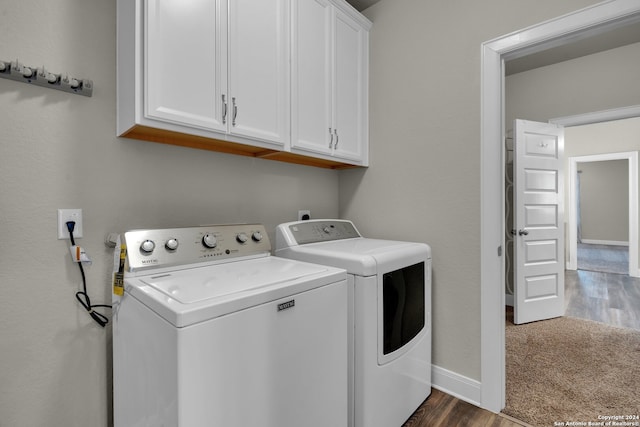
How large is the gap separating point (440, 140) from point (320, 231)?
0.95 metres

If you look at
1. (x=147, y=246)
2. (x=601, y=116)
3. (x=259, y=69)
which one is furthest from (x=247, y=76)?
(x=601, y=116)

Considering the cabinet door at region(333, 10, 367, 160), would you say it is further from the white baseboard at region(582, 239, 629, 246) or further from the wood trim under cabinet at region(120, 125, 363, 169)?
the white baseboard at region(582, 239, 629, 246)

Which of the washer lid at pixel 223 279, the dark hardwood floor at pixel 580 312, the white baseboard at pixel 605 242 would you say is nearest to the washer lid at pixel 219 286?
the washer lid at pixel 223 279

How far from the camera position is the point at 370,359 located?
4.45ft

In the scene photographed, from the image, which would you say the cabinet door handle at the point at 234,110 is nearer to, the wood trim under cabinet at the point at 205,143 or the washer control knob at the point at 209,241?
the wood trim under cabinet at the point at 205,143

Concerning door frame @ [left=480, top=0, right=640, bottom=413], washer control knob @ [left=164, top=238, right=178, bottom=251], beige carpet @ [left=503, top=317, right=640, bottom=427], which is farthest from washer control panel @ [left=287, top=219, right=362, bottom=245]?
beige carpet @ [left=503, top=317, right=640, bottom=427]

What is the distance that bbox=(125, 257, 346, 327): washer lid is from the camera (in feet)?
2.73

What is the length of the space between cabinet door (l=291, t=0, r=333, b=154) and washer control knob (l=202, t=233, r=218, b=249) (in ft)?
2.25

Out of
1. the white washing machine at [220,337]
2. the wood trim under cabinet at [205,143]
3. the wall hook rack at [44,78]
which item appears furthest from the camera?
the wood trim under cabinet at [205,143]

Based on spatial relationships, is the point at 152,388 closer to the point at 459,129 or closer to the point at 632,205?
the point at 459,129

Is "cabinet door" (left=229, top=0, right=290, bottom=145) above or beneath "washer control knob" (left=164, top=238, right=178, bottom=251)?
above

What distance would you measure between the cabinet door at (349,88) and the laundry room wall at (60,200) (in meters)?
1.09

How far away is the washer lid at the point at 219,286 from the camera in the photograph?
0.83m

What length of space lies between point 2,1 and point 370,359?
6.63ft
